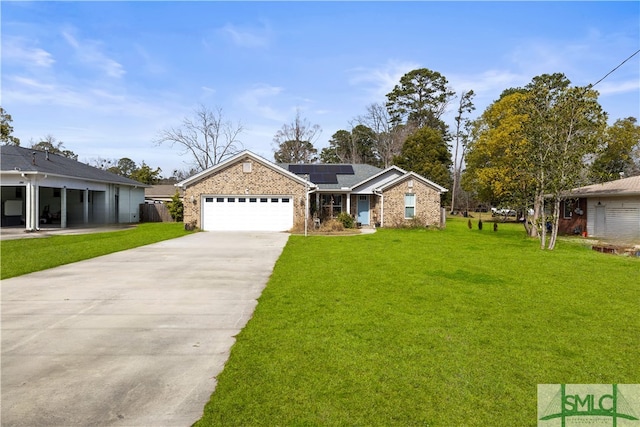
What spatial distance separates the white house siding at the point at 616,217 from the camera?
768 inches

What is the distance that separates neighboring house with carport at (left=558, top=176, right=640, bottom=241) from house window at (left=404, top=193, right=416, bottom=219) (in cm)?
930

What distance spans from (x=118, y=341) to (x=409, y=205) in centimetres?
2378

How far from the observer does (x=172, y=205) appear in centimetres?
3131

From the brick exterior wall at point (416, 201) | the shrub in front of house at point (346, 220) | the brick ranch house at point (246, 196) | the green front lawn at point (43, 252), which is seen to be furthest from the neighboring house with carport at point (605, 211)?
the green front lawn at point (43, 252)

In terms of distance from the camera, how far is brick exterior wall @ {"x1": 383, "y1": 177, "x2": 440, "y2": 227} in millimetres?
26562

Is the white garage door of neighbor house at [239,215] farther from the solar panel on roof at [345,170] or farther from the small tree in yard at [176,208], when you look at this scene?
the small tree in yard at [176,208]

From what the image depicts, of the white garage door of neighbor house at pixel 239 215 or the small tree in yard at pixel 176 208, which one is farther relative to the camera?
the small tree in yard at pixel 176 208

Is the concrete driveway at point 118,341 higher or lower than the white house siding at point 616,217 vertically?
lower

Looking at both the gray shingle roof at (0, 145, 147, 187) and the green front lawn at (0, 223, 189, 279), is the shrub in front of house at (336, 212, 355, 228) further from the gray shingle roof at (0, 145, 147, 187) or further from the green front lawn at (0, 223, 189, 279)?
the gray shingle roof at (0, 145, 147, 187)

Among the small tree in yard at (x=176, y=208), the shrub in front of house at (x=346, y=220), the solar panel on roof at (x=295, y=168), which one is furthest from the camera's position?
the small tree in yard at (x=176, y=208)

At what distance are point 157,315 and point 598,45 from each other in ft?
56.4

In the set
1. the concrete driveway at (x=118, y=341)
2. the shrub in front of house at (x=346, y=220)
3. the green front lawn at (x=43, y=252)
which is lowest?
the concrete driveway at (x=118, y=341)

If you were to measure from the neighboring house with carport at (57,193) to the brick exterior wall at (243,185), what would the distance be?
26.4 ft

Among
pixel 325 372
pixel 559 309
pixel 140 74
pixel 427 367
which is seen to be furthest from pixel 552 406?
pixel 140 74
